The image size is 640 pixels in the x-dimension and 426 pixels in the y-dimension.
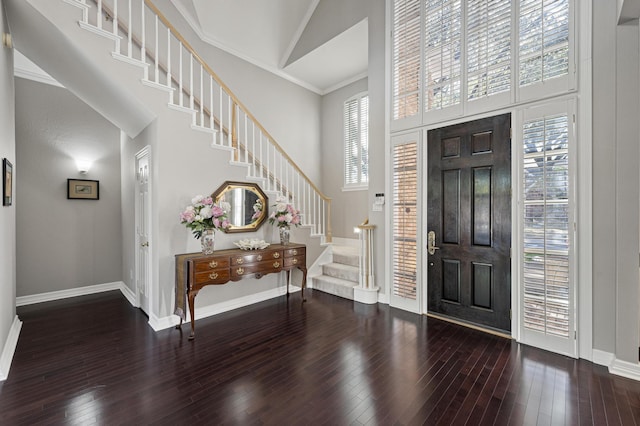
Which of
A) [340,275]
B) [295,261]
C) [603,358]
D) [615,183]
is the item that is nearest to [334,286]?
[340,275]

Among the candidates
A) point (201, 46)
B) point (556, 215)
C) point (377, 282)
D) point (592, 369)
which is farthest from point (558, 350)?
point (201, 46)

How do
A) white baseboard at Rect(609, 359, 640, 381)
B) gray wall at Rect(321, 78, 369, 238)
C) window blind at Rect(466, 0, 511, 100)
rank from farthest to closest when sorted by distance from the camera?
gray wall at Rect(321, 78, 369, 238) → window blind at Rect(466, 0, 511, 100) → white baseboard at Rect(609, 359, 640, 381)

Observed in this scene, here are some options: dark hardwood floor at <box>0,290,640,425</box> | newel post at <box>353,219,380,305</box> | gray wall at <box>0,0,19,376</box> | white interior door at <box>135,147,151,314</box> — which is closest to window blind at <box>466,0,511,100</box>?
newel post at <box>353,219,380,305</box>

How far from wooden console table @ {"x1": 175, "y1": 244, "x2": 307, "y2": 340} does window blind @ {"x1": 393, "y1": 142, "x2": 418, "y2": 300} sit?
1613mm

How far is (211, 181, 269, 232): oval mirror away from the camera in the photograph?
4102 millimetres

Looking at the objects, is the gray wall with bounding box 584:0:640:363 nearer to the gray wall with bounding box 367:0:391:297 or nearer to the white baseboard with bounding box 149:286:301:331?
the gray wall with bounding box 367:0:391:297

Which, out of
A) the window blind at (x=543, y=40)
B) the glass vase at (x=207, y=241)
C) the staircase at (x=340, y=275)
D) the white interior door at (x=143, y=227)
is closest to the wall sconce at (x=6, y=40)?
the white interior door at (x=143, y=227)

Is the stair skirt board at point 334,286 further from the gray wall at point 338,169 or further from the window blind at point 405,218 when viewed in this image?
the gray wall at point 338,169

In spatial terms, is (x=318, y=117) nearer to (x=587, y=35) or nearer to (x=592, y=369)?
(x=587, y=35)

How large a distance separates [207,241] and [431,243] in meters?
2.93

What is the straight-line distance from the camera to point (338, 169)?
6.93 m

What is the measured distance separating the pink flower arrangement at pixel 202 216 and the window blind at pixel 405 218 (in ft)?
7.90

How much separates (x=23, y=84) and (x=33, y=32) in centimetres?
198

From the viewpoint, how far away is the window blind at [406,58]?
3928 millimetres
